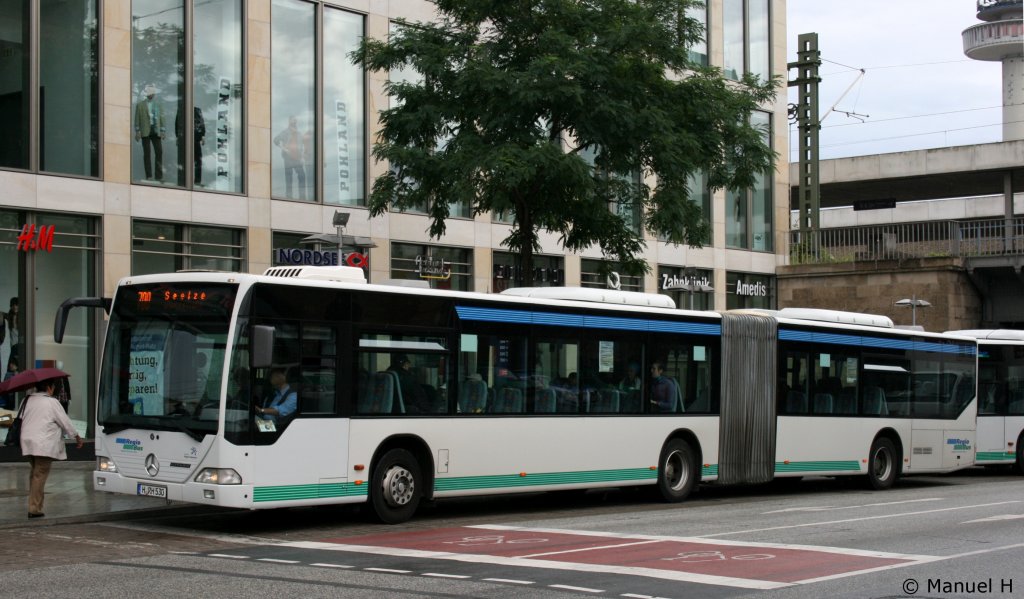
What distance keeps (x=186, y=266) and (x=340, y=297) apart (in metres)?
11.2

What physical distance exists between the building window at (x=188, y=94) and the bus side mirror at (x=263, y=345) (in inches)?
462

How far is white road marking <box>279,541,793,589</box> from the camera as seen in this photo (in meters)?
10.1

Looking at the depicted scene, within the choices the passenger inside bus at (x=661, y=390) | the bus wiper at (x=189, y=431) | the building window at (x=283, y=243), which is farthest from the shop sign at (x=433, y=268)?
the bus wiper at (x=189, y=431)

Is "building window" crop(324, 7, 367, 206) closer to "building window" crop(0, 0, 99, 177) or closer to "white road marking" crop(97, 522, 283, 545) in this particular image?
"building window" crop(0, 0, 99, 177)

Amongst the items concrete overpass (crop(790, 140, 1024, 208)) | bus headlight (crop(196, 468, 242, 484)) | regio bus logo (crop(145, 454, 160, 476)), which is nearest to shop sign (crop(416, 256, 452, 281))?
regio bus logo (crop(145, 454, 160, 476))

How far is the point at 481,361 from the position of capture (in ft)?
52.2

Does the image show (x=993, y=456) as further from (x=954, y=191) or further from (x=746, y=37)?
(x=954, y=191)

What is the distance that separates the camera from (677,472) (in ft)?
62.0

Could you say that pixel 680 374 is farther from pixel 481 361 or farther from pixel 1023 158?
pixel 1023 158

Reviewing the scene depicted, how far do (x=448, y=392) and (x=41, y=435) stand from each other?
4765 millimetres

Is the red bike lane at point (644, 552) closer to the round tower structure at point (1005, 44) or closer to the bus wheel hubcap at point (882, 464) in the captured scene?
the bus wheel hubcap at point (882, 464)

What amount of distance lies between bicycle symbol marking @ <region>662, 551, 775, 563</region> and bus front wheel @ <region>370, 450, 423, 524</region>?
412cm

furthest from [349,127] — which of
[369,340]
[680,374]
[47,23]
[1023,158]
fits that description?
[1023,158]

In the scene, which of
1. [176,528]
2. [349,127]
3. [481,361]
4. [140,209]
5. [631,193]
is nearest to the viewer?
[176,528]
